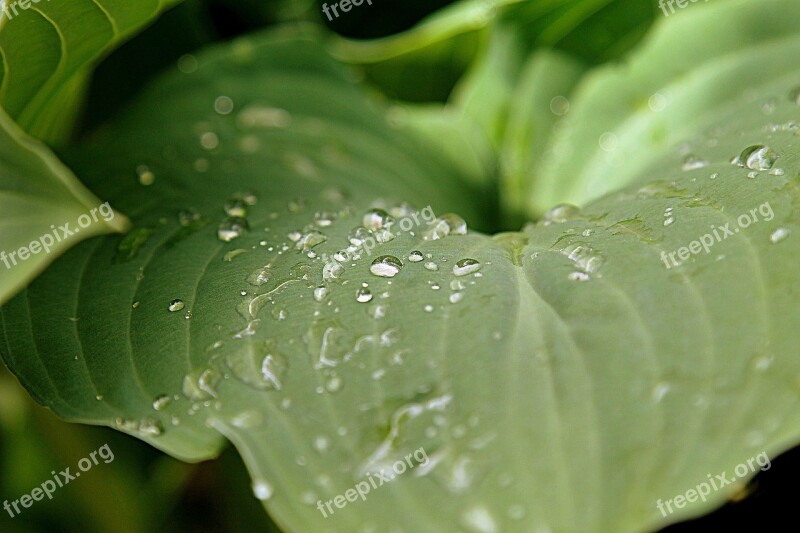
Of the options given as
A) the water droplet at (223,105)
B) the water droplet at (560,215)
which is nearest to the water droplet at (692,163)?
the water droplet at (560,215)

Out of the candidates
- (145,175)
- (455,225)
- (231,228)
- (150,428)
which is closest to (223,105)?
(145,175)

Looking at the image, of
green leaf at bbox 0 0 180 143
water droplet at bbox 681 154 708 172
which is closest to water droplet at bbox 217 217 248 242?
green leaf at bbox 0 0 180 143

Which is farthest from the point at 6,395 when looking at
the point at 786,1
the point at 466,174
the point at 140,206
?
the point at 786,1

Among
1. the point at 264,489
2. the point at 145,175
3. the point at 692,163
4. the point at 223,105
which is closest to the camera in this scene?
the point at 264,489

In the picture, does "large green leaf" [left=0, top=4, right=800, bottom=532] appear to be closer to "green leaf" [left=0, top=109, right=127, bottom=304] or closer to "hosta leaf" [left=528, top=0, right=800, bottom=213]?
"green leaf" [left=0, top=109, right=127, bottom=304]

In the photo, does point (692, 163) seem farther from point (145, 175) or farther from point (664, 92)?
point (145, 175)

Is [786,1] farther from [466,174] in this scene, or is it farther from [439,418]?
[439,418]
